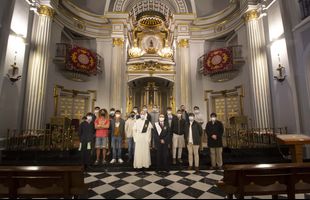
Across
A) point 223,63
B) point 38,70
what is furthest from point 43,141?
point 223,63

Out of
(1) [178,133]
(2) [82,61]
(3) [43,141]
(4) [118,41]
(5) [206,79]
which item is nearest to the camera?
(1) [178,133]

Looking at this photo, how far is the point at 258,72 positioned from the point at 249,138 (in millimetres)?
3197

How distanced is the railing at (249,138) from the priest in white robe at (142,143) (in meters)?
3.24

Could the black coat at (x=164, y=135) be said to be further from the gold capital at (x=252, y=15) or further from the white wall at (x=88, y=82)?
the gold capital at (x=252, y=15)

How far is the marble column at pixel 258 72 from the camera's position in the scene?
6898 millimetres

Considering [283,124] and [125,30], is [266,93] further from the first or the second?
[125,30]

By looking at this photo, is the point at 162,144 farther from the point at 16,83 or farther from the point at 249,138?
the point at 16,83

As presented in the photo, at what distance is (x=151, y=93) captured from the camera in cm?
1246

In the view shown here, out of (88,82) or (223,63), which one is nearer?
(223,63)

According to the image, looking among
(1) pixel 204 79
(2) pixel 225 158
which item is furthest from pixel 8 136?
(1) pixel 204 79

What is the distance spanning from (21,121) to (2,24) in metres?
3.55

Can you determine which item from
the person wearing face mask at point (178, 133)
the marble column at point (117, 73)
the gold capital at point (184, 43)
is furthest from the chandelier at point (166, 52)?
the person wearing face mask at point (178, 133)

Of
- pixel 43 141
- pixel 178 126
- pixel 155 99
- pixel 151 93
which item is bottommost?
pixel 43 141

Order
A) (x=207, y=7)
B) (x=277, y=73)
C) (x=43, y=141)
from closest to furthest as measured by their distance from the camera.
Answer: (x=43, y=141) < (x=277, y=73) < (x=207, y=7)
